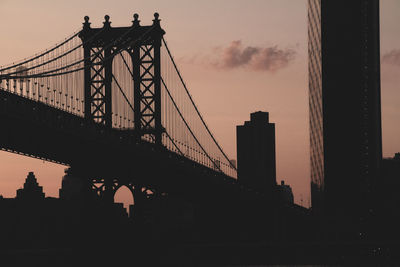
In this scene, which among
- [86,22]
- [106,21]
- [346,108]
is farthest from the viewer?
[346,108]

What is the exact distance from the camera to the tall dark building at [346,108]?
16512cm

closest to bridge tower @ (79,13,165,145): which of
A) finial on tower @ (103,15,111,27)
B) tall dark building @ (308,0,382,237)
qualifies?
finial on tower @ (103,15,111,27)

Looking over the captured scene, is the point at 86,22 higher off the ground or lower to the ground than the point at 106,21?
lower

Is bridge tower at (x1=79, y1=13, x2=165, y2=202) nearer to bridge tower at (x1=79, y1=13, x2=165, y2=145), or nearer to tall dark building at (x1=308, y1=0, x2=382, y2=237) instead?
bridge tower at (x1=79, y1=13, x2=165, y2=145)

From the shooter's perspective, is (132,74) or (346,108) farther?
(346,108)

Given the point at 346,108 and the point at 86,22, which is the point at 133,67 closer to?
the point at 86,22

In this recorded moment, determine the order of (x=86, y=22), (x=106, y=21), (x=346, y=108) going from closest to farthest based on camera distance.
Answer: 1. (x=86, y=22)
2. (x=106, y=21)
3. (x=346, y=108)

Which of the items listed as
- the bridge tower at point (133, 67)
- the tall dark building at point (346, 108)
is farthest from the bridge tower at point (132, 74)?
the tall dark building at point (346, 108)

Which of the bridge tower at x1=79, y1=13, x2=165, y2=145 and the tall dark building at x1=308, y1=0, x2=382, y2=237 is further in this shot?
the tall dark building at x1=308, y1=0, x2=382, y2=237

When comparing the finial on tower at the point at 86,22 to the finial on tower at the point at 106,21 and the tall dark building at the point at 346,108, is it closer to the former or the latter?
the finial on tower at the point at 106,21

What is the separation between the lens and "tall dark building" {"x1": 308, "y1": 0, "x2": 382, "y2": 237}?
6501 inches

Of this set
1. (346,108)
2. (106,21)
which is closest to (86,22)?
(106,21)

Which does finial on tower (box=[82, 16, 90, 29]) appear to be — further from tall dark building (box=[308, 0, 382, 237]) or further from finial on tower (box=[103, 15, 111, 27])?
tall dark building (box=[308, 0, 382, 237])

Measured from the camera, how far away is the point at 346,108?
166875 millimetres
